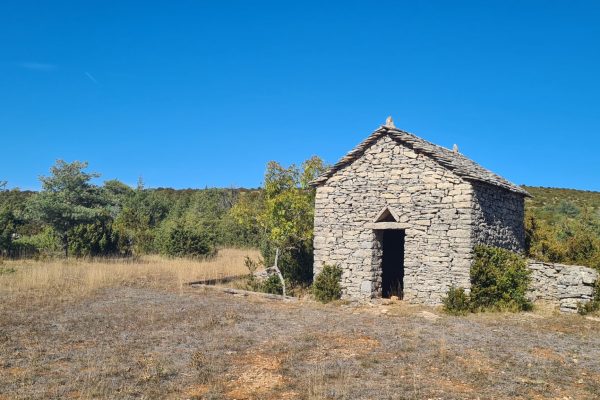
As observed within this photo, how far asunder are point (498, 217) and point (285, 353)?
984 cm

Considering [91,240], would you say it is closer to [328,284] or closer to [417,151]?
[328,284]

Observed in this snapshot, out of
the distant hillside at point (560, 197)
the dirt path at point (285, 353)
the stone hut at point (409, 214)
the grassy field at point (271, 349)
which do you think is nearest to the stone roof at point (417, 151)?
the stone hut at point (409, 214)

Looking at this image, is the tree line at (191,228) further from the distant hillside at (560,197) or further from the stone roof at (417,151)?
the distant hillside at (560,197)

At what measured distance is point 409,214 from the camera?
587 inches

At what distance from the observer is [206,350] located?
912cm

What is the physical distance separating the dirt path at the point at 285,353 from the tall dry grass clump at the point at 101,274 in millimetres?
2321

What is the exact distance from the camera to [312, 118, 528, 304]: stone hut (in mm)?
14125

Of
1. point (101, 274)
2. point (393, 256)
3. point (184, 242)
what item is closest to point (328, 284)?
point (393, 256)

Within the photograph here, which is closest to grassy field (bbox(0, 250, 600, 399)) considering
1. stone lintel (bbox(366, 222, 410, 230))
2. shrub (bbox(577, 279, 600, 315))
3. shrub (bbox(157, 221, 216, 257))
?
shrub (bbox(577, 279, 600, 315))

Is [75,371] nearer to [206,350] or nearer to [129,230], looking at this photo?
[206,350]

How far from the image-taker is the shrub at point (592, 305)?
43.3 feet

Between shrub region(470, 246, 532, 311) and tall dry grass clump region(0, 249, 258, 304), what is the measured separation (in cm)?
998

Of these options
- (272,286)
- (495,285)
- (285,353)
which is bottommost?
(285,353)

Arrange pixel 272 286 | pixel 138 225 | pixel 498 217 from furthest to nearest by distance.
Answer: pixel 138 225 → pixel 272 286 → pixel 498 217
